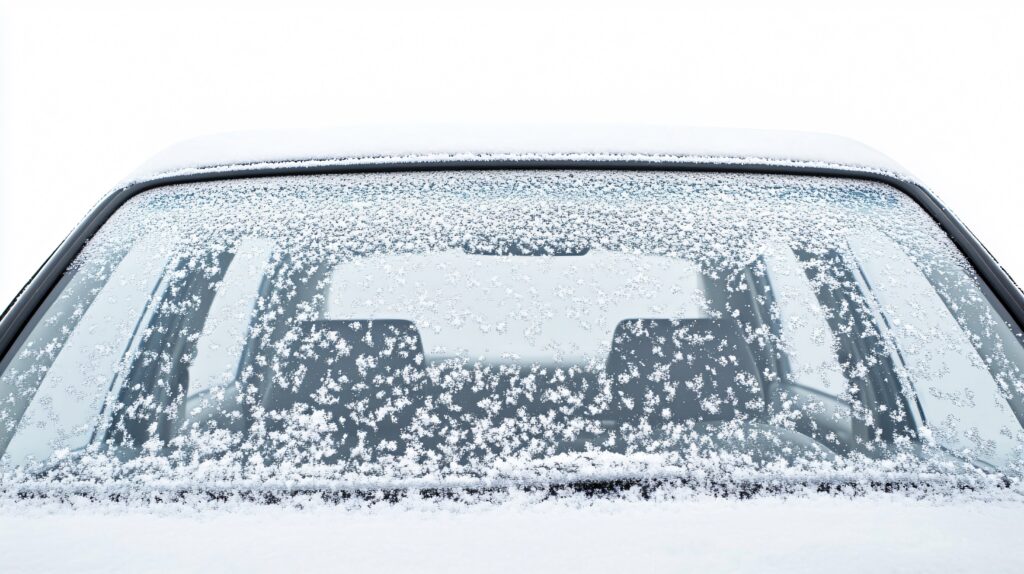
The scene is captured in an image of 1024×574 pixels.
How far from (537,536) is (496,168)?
1.85ft

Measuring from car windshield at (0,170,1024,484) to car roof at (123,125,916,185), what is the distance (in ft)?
0.10

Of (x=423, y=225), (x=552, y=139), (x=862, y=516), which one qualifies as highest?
(x=552, y=139)

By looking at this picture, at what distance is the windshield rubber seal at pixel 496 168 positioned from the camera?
3.68 ft

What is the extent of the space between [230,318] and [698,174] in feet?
2.37

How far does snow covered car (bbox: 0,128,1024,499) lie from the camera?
3.22ft

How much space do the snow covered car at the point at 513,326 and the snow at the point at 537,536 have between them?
44mm

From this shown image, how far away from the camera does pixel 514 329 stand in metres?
1.08

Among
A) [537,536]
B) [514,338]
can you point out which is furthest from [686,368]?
[537,536]

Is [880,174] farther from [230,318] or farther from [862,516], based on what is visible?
[230,318]

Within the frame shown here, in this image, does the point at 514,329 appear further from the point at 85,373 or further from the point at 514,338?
the point at 85,373

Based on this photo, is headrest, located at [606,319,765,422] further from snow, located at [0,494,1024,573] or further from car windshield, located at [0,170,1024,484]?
snow, located at [0,494,1024,573]

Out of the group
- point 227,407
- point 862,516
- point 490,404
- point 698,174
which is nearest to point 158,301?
point 227,407

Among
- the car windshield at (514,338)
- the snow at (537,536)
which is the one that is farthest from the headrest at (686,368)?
the snow at (537,536)

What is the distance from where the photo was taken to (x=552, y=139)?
4.12ft
